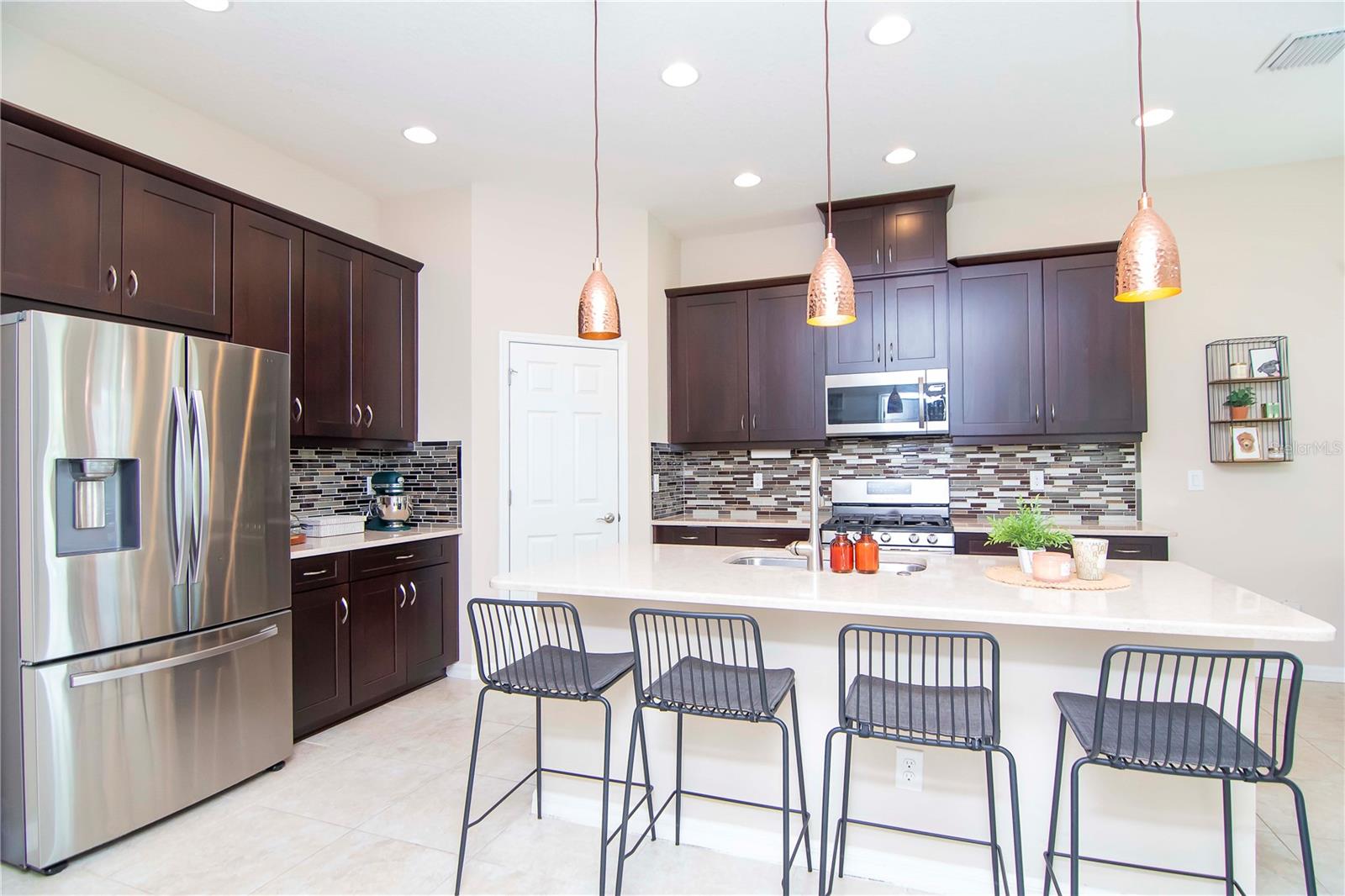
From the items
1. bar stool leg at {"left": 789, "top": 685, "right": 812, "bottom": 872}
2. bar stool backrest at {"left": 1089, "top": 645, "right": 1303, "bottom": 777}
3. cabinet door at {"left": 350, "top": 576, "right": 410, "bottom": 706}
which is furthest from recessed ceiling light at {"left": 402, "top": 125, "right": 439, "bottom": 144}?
bar stool backrest at {"left": 1089, "top": 645, "right": 1303, "bottom": 777}

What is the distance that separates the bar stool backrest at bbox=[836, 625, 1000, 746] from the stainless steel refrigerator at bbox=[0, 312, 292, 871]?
227cm

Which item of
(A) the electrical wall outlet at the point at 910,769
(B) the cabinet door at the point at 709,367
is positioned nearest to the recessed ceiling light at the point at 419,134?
(B) the cabinet door at the point at 709,367

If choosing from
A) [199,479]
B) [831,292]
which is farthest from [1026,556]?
[199,479]

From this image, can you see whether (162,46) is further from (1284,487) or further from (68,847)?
(1284,487)

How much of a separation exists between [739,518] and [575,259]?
205cm

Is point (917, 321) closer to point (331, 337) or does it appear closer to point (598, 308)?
point (598, 308)

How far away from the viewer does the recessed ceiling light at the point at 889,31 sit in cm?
260

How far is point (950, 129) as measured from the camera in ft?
11.5

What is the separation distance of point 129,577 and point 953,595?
2.63m

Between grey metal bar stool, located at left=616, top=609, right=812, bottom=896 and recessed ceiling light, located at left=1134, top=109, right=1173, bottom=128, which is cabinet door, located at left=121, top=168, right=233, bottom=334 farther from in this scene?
recessed ceiling light, located at left=1134, top=109, right=1173, bottom=128

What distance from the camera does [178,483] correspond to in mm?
2439

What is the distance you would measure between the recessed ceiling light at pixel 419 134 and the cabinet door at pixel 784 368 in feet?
7.16

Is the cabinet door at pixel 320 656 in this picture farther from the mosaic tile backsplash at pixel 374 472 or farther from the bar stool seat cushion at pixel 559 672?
the bar stool seat cushion at pixel 559 672

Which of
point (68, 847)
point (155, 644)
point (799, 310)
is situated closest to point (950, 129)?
point (799, 310)
